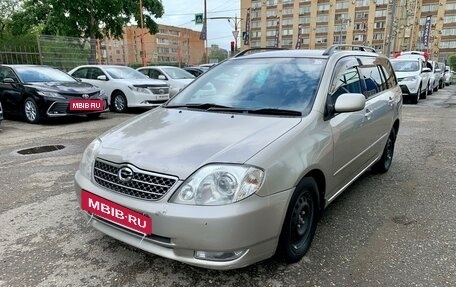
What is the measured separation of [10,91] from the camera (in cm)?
867

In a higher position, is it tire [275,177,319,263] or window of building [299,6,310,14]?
window of building [299,6,310,14]

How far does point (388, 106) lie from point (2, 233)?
4.25m

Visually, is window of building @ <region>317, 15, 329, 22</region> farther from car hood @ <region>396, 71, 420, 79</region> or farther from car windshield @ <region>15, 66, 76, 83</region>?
car windshield @ <region>15, 66, 76, 83</region>

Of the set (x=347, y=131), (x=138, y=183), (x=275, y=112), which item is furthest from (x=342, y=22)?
(x=138, y=183)

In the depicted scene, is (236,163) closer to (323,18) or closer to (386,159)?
(386,159)

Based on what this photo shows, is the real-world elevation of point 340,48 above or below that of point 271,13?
below

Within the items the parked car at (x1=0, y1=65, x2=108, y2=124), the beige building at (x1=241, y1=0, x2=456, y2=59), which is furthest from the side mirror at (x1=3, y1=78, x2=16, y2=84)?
the beige building at (x1=241, y1=0, x2=456, y2=59)

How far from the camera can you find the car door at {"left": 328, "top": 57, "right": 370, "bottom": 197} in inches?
117

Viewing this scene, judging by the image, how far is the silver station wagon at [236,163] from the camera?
6.83 feet

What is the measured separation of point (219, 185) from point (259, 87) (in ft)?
4.43

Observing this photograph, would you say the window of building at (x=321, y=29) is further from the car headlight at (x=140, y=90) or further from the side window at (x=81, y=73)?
the car headlight at (x=140, y=90)

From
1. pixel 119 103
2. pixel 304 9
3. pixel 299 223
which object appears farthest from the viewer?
pixel 304 9

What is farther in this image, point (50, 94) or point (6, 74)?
point (6, 74)

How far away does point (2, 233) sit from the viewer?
3057mm
